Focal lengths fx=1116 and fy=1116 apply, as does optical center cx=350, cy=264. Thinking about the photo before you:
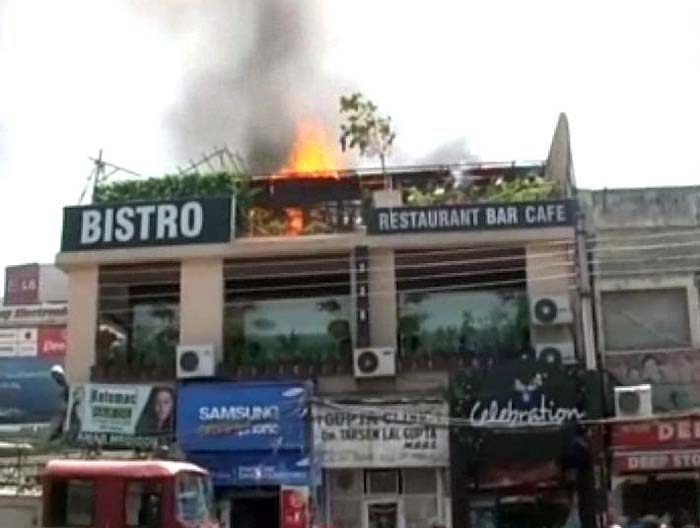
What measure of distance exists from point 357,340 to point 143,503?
952cm

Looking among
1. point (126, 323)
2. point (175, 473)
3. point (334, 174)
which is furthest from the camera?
point (334, 174)

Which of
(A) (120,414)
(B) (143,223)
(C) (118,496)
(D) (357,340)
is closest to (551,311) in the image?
(D) (357,340)

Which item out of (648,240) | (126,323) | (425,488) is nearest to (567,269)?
(648,240)

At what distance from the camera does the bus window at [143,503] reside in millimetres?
11406

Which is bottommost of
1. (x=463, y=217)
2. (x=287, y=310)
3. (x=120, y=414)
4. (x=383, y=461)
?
(x=383, y=461)

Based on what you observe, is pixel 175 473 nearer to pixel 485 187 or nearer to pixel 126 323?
pixel 126 323

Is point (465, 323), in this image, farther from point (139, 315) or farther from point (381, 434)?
point (139, 315)

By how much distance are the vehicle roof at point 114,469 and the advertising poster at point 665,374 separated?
1076cm

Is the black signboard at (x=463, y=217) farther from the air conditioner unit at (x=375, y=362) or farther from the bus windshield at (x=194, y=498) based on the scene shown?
the bus windshield at (x=194, y=498)

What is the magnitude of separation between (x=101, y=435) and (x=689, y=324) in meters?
11.0

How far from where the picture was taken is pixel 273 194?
2412cm

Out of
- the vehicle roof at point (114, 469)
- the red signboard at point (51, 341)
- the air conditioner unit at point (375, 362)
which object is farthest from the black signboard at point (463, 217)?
the red signboard at point (51, 341)

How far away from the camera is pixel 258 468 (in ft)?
64.7

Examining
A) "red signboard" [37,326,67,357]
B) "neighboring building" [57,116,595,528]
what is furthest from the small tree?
"red signboard" [37,326,67,357]
